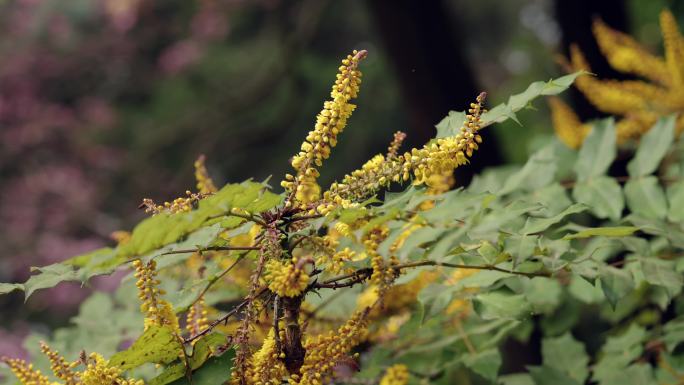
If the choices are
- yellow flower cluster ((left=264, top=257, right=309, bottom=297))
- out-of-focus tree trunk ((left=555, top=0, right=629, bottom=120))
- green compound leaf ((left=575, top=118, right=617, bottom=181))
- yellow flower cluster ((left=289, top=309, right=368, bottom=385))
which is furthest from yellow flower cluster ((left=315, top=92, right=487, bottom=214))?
out-of-focus tree trunk ((left=555, top=0, right=629, bottom=120))

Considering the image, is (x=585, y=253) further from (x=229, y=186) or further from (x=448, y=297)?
(x=229, y=186)

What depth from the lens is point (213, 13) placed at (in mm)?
8969

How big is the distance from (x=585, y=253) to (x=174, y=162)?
829 cm

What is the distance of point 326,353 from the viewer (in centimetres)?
128

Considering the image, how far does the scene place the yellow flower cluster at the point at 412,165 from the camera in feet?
4.01

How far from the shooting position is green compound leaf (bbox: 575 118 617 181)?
2127 mm

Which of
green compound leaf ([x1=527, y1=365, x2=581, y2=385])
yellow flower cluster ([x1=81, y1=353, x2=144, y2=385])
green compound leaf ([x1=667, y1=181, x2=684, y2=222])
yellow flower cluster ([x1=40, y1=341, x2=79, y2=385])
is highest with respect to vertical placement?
yellow flower cluster ([x1=40, y1=341, x2=79, y2=385])

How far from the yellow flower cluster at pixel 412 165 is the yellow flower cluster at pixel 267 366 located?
0.75 feet

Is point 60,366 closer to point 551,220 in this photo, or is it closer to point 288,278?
point 288,278

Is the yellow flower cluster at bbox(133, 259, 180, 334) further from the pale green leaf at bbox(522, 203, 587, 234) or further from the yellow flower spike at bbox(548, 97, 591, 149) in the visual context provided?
the yellow flower spike at bbox(548, 97, 591, 149)

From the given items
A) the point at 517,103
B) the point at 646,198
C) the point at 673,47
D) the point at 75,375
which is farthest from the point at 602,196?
the point at 75,375

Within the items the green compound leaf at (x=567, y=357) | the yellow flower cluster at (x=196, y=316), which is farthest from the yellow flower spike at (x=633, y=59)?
the yellow flower cluster at (x=196, y=316)

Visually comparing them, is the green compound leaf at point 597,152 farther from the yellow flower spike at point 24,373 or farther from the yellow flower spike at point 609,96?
the yellow flower spike at point 24,373

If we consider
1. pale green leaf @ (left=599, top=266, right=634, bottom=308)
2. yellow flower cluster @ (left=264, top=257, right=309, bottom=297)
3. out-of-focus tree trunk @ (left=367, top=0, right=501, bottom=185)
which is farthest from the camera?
out-of-focus tree trunk @ (left=367, top=0, right=501, bottom=185)
